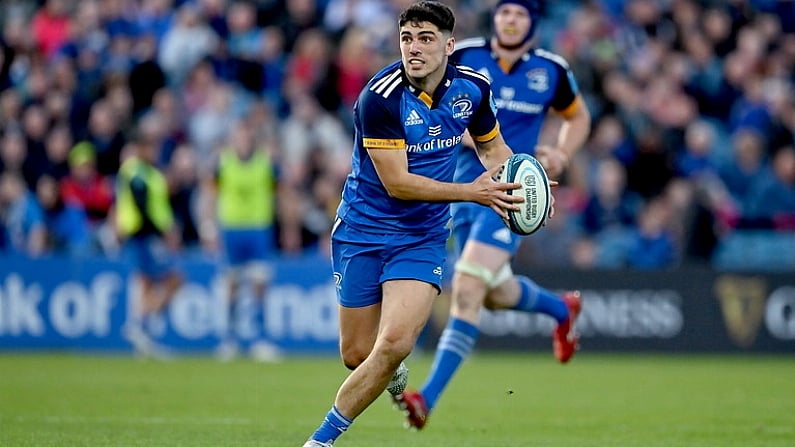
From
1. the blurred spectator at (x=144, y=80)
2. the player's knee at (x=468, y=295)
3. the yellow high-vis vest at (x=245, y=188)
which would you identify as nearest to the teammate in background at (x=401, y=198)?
the player's knee at (x=468, y=295)

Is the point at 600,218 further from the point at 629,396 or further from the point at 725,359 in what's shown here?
the point at 629,396

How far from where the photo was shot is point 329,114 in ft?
67.0

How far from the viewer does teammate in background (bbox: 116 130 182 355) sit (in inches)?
711

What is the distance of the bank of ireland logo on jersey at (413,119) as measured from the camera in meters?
8.04

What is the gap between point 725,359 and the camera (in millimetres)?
17766

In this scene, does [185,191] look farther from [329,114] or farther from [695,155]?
[695,155]

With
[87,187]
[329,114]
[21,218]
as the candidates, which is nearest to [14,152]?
[21,218]

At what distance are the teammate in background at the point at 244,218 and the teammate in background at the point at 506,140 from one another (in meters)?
7.24

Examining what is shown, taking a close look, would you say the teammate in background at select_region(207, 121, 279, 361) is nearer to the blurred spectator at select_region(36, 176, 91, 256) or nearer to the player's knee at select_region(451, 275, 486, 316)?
the blurred spectator at select_region(36, 176, 91, 256)

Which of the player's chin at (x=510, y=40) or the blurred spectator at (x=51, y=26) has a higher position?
the player's chin at (x=510, y=40)

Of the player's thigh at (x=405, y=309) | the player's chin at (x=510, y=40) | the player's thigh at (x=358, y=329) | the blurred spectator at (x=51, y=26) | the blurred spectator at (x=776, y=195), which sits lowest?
the blurred spectator at (x=776, y=195)

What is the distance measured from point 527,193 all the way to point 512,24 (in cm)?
307

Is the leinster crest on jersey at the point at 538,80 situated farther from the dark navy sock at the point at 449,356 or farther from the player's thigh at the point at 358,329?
the player's thigh at the point at 358,329

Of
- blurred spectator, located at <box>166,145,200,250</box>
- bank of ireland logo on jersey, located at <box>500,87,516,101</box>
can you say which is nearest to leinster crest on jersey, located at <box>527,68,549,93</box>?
bank of ireland logo on jersey, located at <box>500,87,516,101</box>
